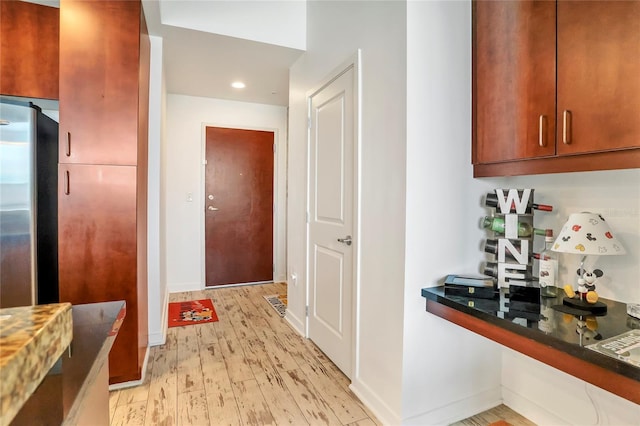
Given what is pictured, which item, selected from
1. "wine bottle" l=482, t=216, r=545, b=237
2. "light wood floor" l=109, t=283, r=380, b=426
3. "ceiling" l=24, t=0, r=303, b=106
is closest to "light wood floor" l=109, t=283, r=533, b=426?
"light wood floor" l=109, t=283, r=380, b=426

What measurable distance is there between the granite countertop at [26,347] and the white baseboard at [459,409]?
5.33 ft

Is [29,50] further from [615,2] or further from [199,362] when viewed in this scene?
[615,2]

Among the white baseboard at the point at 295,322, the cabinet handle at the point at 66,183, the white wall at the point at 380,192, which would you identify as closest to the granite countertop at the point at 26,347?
the white wall at the point at 380,192

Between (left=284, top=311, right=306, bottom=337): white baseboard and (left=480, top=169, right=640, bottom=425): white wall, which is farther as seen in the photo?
(left=284, top=311, right=306, bottom=337): white baseboard

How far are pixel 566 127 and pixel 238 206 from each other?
3.71 metres

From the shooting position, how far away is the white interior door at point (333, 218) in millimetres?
2186

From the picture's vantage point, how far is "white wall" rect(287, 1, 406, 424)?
1.69m

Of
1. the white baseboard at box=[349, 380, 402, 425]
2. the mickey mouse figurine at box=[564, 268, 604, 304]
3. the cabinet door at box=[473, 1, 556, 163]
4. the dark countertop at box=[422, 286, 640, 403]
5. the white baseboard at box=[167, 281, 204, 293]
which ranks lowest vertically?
the white baseboard at box=[349, 380, 402, 425]

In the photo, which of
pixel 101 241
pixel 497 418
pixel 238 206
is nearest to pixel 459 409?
pixel 497 418

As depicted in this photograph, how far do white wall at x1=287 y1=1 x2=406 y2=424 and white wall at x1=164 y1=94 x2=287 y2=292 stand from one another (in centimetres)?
245

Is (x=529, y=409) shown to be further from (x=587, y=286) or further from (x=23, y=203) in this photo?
(x=23, y=203)

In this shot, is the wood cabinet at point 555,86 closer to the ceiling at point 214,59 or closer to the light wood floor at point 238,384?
the light wood floor at point 238,384

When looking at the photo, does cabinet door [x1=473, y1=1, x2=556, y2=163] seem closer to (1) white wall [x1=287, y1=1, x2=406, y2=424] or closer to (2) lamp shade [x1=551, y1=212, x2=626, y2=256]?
(2) lamp shade [x1=551, y1=212, x2=626, y2=256]

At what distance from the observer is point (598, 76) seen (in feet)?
4.16
